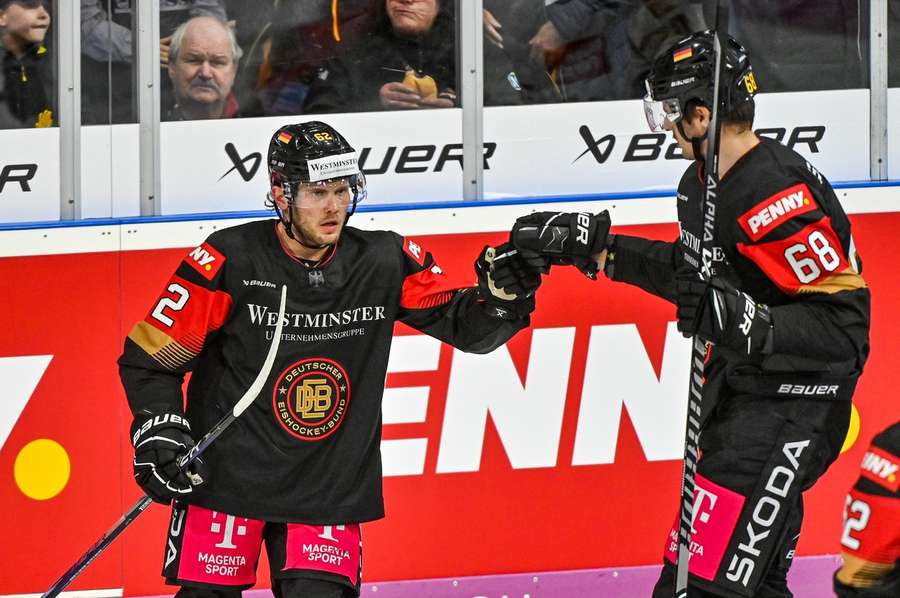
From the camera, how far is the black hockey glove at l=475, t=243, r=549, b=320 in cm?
346

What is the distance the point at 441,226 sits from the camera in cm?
450

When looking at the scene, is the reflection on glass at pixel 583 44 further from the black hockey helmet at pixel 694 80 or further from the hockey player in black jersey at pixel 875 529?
the hockey player in black jersey at pixel 875 529

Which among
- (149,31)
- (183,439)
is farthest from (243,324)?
(149,31)

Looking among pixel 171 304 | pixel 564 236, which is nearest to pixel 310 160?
pixel 171 304

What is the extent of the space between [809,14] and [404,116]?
1.34m

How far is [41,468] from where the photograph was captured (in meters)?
4.41

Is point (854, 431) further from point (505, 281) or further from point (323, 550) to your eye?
point (323, 550)

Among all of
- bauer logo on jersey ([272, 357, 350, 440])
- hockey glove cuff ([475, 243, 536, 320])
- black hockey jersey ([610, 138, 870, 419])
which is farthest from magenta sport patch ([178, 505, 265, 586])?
black hockey jersey ([610, 138, 870, 419])

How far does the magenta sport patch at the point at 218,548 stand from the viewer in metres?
3.30

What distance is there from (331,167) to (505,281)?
481mm

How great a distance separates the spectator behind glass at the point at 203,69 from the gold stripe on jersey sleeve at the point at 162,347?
53.8 inches

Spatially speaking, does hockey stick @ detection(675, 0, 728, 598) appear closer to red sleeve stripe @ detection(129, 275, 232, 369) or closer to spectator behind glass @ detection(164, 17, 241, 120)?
red sleeve stripe @ detection(129, 275, 232, 369)

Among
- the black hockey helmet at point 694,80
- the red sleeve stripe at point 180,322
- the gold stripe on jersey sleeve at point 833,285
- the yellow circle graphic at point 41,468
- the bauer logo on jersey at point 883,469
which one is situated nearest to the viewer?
the bauer logo on jersey at point 883,469

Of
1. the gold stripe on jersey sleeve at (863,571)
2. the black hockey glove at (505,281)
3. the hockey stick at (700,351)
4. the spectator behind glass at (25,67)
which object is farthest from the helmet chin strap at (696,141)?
the spectator behind glass at (25,67)
